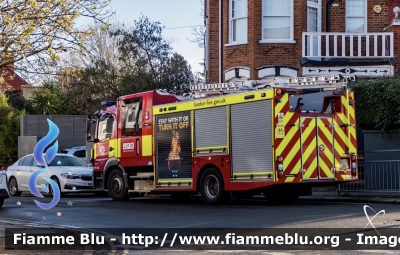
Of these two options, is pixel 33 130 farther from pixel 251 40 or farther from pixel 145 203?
pixel 145 203

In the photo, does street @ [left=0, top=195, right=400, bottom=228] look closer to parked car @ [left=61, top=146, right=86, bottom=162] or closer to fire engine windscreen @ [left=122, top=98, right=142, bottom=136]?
fire engine windscreen @ [left=122, top=98, right=142, bottom=136]

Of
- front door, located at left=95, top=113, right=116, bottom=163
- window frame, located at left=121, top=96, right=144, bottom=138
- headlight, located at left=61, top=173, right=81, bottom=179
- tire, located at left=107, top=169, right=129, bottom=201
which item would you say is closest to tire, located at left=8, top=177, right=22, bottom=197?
headlight, located at left=61, top=173, right=81, bottom=179

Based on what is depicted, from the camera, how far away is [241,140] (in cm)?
1591

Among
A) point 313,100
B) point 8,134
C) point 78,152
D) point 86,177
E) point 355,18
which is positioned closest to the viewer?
point 313,100

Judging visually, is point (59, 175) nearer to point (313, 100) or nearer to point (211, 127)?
point (211, 127)

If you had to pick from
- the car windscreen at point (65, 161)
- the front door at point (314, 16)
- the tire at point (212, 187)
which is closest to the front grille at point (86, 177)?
the car windscreen at point (65, 161)

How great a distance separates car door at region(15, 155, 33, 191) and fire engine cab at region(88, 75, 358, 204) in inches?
172

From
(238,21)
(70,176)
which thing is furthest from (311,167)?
(238,21)

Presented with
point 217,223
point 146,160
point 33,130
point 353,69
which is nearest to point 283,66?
point 353,69

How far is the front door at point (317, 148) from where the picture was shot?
610 inches

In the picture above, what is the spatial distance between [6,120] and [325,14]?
67.6 ft

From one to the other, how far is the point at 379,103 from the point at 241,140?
5.47 m

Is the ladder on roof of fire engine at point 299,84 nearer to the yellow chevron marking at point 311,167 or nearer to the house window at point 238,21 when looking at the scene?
the yellow chevron marking at point 311,167

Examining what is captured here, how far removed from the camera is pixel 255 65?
2436 cm
